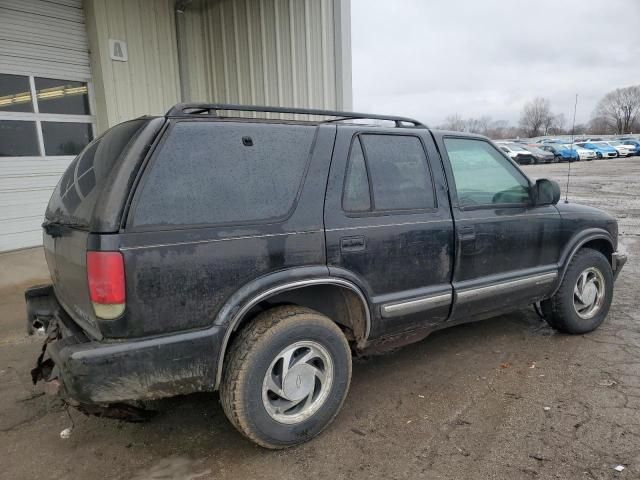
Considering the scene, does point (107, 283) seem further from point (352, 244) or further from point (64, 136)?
point (64, 136)

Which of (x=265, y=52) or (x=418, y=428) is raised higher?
(x=265, y=52)

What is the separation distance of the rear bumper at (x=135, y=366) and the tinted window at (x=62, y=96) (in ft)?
19.1

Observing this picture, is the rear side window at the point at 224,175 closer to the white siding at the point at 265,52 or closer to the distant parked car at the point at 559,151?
the white siding at the point at 265,52

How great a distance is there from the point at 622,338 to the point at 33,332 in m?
4.73

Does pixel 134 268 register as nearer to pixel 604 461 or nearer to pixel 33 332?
pixel 33 332

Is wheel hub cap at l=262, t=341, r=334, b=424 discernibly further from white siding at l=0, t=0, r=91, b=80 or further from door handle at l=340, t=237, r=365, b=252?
white siding at l=0, t=0, r=91, b=80

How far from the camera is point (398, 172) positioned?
3186 mm

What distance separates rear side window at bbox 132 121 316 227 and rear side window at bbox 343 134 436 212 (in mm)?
355

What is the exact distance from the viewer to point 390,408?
3.17 metres

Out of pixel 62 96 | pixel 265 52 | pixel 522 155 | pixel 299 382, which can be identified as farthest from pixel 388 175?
pixel 522 155

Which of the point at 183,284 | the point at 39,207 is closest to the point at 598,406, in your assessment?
the point at 183,284

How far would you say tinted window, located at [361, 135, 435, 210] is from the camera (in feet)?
10.1

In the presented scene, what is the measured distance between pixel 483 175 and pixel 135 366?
9.09 ft

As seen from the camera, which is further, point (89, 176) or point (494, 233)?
point (494, 233)
